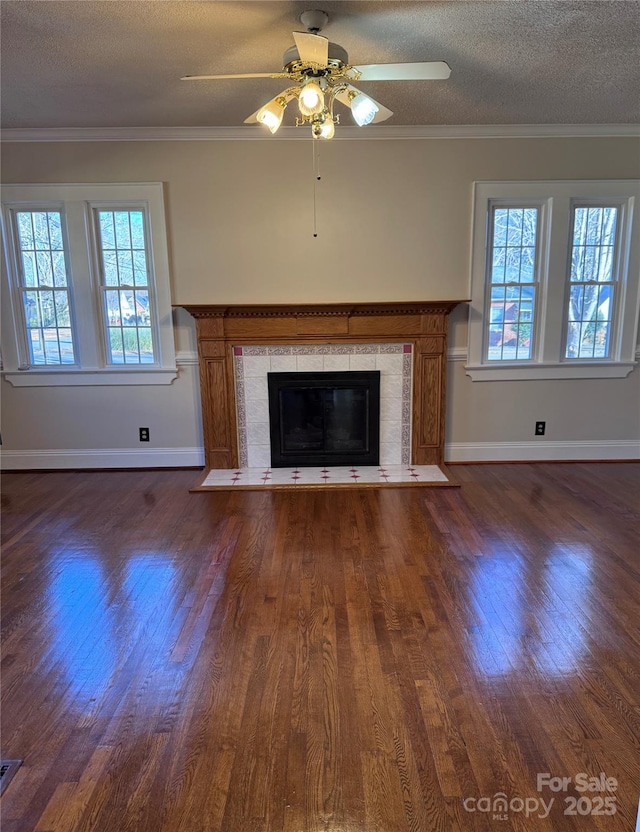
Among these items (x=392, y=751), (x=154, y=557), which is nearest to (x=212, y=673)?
(x=392, y=751)

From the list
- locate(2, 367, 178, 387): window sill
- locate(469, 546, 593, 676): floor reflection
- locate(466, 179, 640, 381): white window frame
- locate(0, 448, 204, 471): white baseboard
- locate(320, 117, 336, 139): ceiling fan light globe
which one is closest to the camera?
locate(469, 546, 593, 676): floor reflection

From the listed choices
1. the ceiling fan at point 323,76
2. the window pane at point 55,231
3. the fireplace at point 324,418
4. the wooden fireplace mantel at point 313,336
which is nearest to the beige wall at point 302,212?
the wooden fireplace mantel at point 313,336

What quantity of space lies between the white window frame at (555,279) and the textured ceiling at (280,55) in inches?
22.1

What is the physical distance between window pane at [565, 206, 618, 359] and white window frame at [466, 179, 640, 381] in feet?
0.19

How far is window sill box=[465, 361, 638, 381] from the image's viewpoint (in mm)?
4355

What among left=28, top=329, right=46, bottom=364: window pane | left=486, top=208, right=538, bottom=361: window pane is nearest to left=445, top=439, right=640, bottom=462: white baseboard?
left=486, top=208, right=538, bottom=361: window pane

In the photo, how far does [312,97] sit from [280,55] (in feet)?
3.10

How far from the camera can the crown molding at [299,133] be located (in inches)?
153

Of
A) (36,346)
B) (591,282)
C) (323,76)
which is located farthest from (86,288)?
(591,282)

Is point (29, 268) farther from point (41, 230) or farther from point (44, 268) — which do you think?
point (41, 230)

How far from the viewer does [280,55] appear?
272 cm

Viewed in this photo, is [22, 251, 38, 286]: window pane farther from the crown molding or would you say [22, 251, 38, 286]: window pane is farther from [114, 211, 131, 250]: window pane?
the crown molding

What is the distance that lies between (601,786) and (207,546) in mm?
2210

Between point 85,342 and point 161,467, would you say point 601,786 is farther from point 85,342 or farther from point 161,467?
point 85,342
